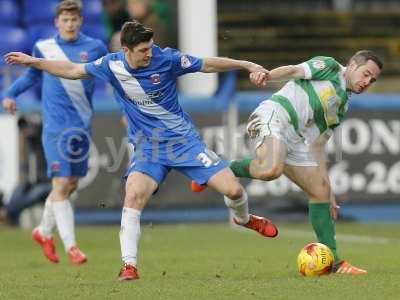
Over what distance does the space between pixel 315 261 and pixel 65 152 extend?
11.6 ft

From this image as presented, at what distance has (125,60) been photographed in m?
9.91

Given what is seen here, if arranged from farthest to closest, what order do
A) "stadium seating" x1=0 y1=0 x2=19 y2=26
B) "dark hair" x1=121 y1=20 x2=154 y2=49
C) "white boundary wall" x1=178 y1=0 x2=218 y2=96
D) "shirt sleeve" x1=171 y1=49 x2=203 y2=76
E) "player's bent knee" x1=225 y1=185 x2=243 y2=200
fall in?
"stadium seating" x1=0 y1=0 x2=19 y2=26, "white boundary wall" x1=178 y1=0 x2=218 y2=96, "player's bent knee" x1=225 y1=185 x2=243 y2=200, "shirt sleeve" x1=171 y1=49 x2=203 y2=76, "dark hair" x1=121 y1=20 x2=154 y2=49

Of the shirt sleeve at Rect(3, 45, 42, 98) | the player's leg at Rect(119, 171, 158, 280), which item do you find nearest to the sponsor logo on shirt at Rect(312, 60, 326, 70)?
the player's leg at Rect(119, 171, 158, 280)

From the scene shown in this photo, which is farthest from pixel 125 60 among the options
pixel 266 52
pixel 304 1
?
pixel 304 1

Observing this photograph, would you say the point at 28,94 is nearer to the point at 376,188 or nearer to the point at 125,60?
the point at 376,188

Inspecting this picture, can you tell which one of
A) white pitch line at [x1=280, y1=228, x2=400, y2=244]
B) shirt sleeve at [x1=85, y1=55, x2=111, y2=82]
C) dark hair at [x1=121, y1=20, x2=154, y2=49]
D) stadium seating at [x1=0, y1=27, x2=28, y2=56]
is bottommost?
white pitch line at [x1=280, y1=228, x2=400, y2=244]

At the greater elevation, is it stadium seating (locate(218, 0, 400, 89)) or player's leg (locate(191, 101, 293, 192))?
player's leg (locate(191, 101, 293, 192))

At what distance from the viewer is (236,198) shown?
33.7 feet

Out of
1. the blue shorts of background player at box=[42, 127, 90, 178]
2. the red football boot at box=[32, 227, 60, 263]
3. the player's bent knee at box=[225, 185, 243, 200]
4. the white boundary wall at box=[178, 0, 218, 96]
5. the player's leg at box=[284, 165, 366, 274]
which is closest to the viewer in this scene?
the player's bent knee at box=[225, 185, 243, 200]

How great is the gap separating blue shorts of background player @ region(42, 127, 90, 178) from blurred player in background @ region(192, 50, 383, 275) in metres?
2.36

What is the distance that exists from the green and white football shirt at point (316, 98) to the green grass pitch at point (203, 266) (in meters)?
1.25

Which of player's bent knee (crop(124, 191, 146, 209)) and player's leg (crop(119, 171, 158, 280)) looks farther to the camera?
player's bent knee (crop(124, 191, 146, 209))

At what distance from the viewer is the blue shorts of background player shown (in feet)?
40.9

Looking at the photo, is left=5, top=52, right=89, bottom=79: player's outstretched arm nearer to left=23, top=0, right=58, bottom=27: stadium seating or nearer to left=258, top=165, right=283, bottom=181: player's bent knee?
left=258, top=165, right=283, bottom=181: player's bent knee
